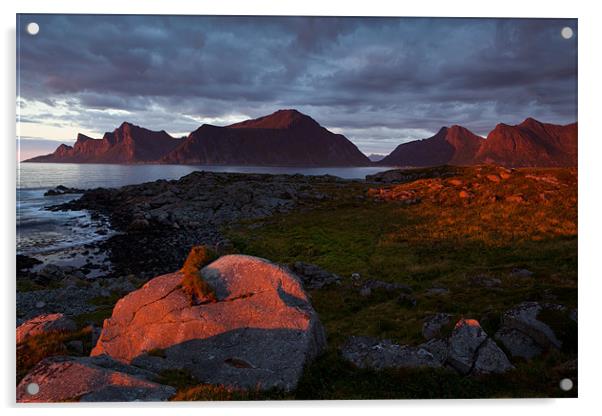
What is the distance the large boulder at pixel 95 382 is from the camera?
26.1 ft

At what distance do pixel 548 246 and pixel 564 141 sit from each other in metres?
6.40

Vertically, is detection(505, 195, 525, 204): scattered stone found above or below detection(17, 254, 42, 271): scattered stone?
above

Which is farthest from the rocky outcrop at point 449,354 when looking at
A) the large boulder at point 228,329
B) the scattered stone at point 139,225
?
the scattered stone at point 139,225

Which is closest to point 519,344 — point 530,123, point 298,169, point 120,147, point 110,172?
point 530,123

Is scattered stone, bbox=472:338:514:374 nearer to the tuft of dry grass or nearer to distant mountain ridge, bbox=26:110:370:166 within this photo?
the tuft of dry grass

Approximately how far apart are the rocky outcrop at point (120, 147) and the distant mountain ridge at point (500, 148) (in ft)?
29.2

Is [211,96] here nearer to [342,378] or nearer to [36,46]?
[36,46]

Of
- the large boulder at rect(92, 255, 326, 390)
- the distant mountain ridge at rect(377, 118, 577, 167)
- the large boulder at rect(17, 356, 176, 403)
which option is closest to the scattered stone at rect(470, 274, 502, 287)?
the distant mountain ridge at rect(377, 118, 577, 167)

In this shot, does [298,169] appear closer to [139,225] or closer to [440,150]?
[440,150]

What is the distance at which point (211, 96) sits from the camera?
1359 cm

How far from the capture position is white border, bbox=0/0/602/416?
1072 centimetres

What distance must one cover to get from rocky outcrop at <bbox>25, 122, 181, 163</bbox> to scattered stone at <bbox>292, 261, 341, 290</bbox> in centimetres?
931

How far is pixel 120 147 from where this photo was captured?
1448cm

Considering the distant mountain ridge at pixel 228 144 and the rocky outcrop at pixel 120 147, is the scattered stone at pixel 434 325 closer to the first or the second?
the distant mountain ridge at pixel 228 144
